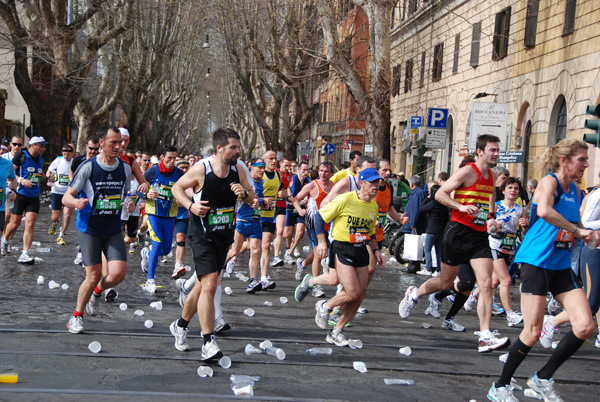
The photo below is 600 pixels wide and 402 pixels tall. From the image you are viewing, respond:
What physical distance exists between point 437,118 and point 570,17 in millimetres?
4150

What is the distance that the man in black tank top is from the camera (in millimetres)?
6344

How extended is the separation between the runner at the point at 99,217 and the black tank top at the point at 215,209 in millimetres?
1088

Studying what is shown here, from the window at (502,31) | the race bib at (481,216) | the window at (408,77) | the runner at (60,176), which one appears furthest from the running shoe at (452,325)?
the window at (408,77)

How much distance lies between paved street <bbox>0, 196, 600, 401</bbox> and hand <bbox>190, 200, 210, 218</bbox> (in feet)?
4.00

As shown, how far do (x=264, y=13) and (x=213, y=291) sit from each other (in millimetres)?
28832

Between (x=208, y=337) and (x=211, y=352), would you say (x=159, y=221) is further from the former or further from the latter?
(x=211, y=352)

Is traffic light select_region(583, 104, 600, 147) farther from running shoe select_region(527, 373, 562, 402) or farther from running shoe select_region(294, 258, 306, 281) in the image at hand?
running shoe select_region(527, 373, 562, 402)

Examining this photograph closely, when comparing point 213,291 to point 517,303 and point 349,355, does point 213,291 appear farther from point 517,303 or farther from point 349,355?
point 517,303

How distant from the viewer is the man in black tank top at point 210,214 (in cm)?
634

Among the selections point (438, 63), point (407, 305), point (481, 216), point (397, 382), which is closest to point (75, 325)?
point (397, 382)

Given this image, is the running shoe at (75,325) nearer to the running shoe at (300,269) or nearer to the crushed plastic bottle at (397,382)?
the crushed plastic bottle at (397,382)

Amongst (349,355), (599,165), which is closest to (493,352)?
(349,355)

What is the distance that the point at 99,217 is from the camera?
281 inches

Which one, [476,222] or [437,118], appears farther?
[437,118]
